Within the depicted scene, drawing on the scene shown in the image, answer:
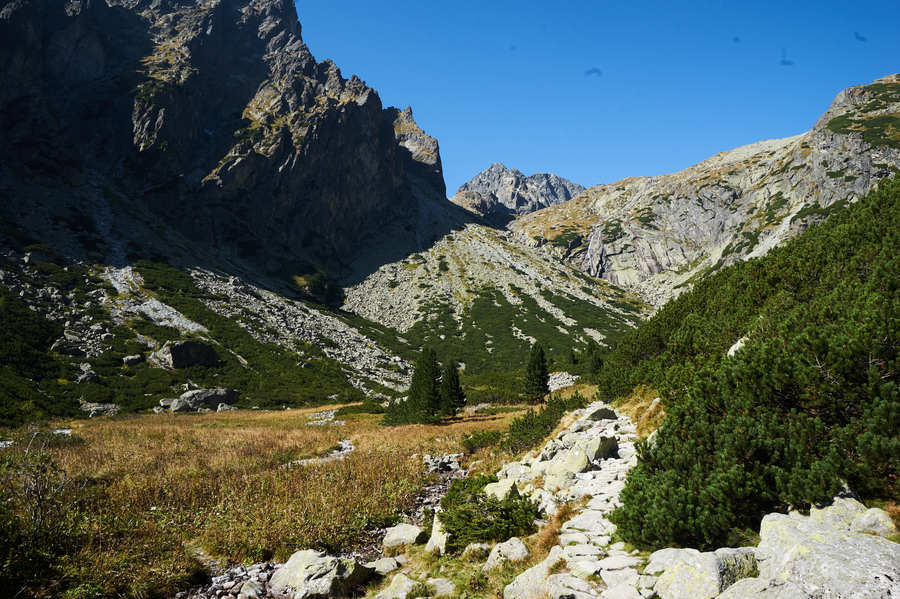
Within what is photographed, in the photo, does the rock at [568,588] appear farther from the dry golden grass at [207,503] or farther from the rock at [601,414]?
the rock at [601,414]

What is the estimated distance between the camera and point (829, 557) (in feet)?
12.3

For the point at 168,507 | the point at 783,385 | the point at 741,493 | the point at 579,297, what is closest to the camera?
the point at 741,493

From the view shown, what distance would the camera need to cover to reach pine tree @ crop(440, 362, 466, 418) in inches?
1223

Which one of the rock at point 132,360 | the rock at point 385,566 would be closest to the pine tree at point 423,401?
the rock at point 385,566

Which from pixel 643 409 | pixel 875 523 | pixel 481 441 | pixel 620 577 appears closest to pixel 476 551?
pixel 620 577

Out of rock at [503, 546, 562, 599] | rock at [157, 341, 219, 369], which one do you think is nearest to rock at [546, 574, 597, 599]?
rock at [503, 546, 562, 599]

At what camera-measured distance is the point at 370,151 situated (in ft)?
495

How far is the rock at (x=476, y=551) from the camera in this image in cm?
757

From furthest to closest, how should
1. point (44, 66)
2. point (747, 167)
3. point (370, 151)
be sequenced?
point (747, 167)
point (370, 151)
point (44, 66)

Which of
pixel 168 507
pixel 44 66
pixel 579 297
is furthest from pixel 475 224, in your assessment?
pixel 168 507

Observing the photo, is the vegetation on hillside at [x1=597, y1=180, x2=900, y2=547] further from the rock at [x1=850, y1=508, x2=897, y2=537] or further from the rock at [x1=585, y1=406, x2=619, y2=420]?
the rock at [x1=585, y1=406, x2=619, y2=420]

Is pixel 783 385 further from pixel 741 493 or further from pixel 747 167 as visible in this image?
pixel 747 167

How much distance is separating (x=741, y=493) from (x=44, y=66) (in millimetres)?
162339

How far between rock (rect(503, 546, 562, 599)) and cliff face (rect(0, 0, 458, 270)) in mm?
90496
